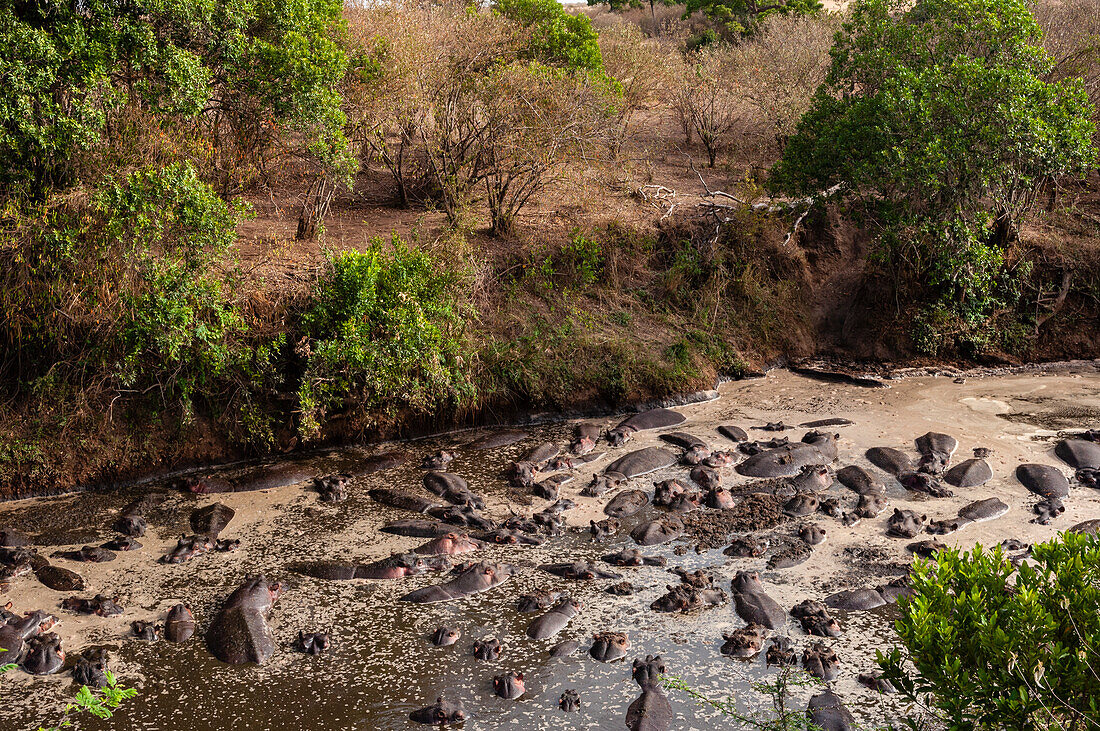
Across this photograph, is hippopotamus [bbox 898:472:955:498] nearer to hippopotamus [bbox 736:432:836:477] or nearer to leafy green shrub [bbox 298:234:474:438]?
hippopotamus [bbox 736:432:836:477]

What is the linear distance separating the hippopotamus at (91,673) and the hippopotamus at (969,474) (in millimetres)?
9646

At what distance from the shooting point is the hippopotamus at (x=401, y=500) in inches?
416

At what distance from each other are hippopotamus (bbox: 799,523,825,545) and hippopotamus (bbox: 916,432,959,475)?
7.91 feet

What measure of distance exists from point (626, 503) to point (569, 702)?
12.3 ft

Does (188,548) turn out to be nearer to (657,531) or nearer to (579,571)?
(579,571)

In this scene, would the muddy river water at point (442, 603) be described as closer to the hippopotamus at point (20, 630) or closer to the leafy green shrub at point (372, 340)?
the hippopotamus at point (20, 630)

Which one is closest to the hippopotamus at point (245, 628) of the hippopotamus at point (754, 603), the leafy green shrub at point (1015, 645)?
the hippopotamus at point (754, 603)

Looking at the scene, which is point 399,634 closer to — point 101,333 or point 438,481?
point 438,481

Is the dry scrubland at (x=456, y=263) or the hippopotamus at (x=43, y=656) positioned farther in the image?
the dry scrubland at (x=456, y=263)

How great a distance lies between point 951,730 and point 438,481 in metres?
7.43

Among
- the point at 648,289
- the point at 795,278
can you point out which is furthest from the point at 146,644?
the point at 795,278

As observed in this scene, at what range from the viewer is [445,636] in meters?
8.00

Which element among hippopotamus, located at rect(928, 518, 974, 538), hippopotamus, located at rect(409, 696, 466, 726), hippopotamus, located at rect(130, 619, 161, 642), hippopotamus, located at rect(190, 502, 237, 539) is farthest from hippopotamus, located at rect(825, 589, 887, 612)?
hippopotamus, located at rect(190, 502, 237, 539)

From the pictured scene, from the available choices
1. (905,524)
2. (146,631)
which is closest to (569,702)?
(146,631)
